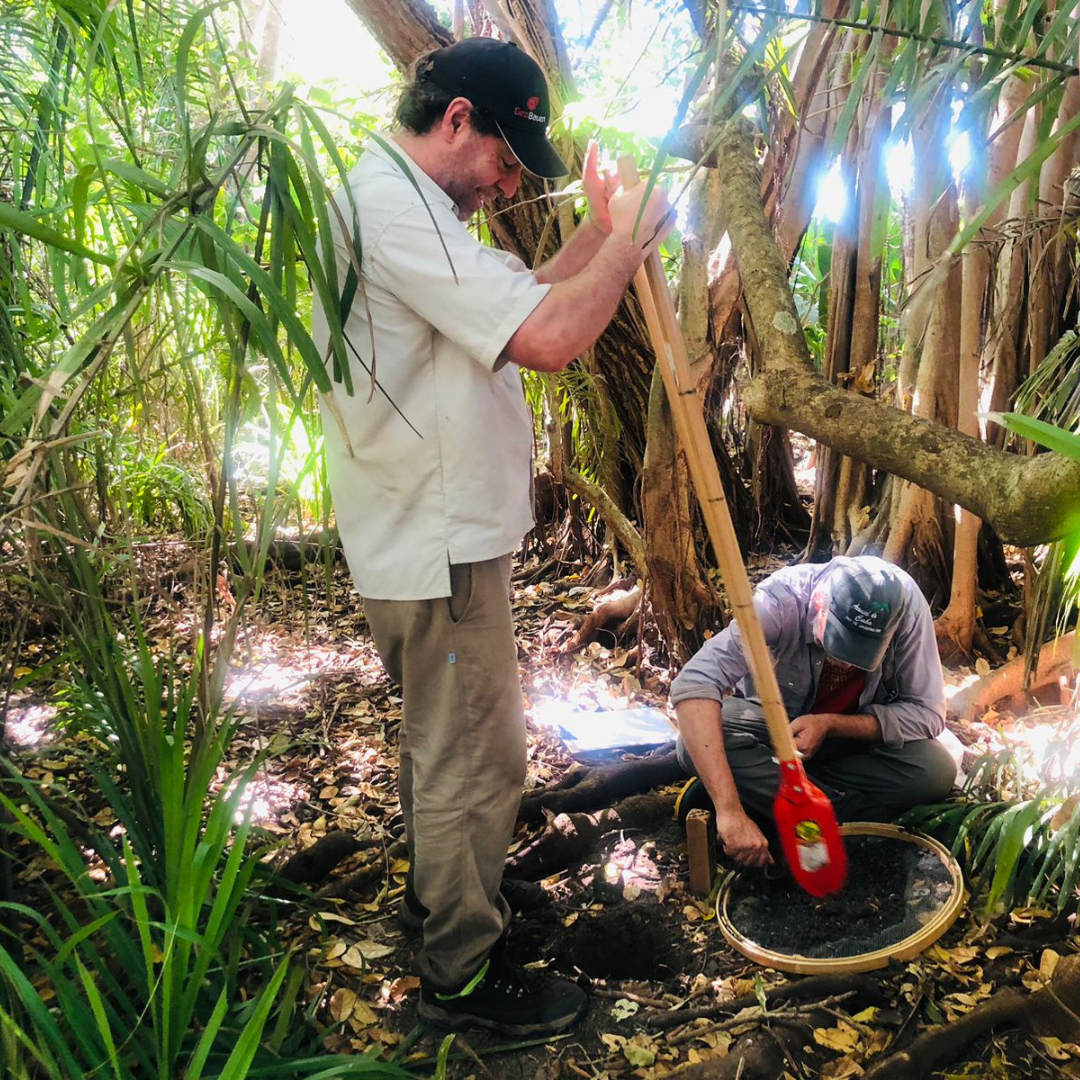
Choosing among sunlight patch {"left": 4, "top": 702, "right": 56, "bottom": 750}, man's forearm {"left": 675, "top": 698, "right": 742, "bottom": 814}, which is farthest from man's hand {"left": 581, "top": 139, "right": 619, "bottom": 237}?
sunlight patch {"left": 4, "top": 702, "right": 56, "bottom": 750}

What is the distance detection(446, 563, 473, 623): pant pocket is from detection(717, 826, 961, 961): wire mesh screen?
0.84m

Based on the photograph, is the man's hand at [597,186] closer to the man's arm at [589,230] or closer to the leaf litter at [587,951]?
the man's arm at [589,230]

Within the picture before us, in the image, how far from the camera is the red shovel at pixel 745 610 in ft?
5.52

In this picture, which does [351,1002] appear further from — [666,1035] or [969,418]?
[969,418]

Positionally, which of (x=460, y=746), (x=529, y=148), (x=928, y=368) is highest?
(x=529, y=148)

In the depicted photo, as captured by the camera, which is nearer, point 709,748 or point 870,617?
point 870,617

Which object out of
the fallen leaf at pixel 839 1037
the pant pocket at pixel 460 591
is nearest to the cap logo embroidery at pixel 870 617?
the fallen leaf at pixel 839 1037

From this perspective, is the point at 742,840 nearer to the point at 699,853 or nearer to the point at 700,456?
the point at 699,853

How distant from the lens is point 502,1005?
1.71 meters

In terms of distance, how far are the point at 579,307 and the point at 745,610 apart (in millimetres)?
697

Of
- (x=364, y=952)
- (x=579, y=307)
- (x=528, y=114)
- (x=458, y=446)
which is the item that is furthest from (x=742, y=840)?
(x=528, y=114)

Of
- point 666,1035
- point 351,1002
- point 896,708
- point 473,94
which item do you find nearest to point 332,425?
point 473,94

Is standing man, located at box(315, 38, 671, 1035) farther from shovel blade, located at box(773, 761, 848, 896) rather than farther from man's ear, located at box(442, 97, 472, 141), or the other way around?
shovel blade, located at box(773, 761, 848, 896)

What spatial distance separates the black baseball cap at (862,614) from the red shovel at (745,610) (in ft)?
0.81
